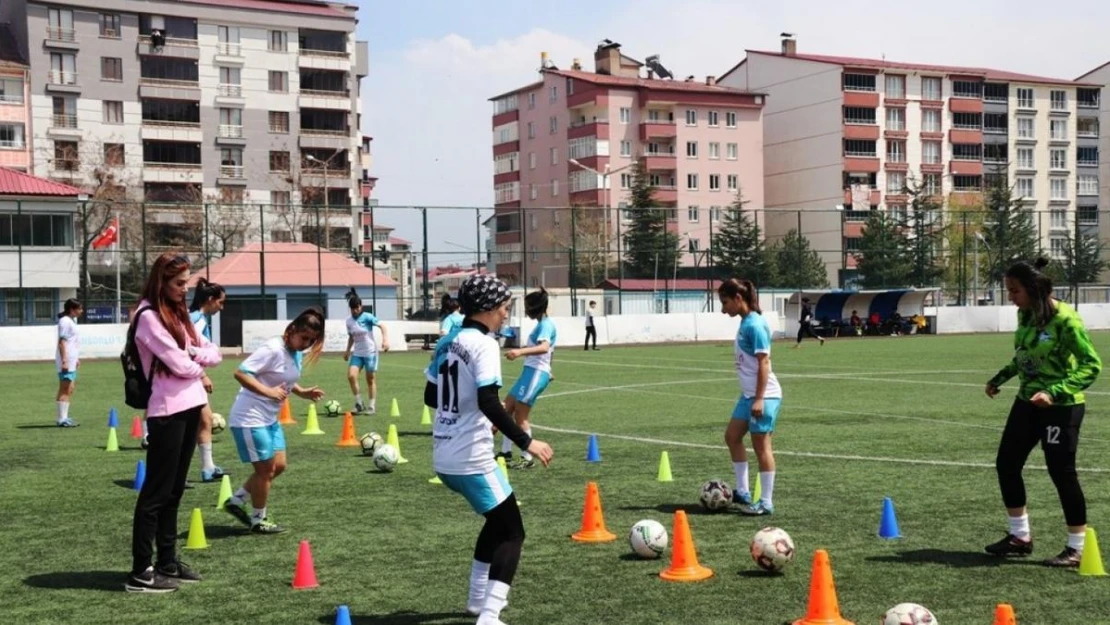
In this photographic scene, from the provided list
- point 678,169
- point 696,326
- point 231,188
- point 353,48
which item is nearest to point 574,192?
point 678,169

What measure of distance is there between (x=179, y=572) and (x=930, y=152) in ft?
339

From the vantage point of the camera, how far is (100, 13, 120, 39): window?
83375 millimetres

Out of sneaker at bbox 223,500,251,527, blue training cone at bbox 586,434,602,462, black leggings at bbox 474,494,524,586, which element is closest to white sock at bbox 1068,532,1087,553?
black leggings at bbox 474,494,524,586

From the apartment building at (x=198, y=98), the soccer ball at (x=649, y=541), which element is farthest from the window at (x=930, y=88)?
the soccer ball at (x=649, y=541)

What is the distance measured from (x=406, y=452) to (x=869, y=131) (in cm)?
Answer: 8888

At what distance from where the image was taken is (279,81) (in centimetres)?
8856

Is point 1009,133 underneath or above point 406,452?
above

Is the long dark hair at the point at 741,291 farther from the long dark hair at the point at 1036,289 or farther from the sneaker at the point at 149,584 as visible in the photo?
the sneaker at the point at 149,584

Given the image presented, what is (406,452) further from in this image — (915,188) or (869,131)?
(869,131)

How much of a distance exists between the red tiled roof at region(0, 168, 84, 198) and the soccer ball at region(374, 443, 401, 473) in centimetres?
4910

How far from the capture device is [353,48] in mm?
92938

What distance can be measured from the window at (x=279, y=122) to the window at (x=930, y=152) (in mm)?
52524

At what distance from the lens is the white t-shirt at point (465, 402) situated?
21.7ft

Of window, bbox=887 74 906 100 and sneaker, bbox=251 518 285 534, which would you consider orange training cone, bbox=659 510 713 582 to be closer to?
sneaker, bbox=251 518 285 534
